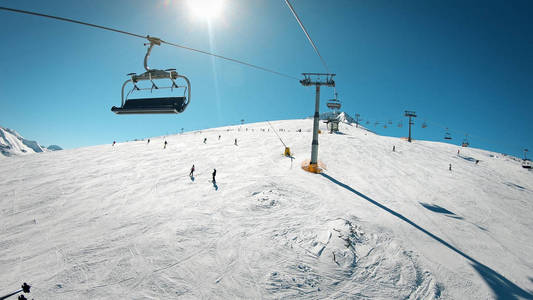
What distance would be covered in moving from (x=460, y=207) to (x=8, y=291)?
2394 centimetres

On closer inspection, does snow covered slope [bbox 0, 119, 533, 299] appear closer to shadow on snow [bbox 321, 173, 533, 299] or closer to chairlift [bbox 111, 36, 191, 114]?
shadow on snow [bbox 321, 173, 533, 299]

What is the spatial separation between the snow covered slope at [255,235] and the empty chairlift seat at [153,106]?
544 centimetres

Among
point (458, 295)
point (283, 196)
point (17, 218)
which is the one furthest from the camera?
point (283, 196)

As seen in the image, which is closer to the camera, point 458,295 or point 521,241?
point 458,295

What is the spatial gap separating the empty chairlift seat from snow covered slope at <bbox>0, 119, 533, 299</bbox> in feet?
17.8

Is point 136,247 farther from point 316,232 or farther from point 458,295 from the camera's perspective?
point 458,295

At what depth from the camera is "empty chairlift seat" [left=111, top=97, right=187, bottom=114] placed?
614cm

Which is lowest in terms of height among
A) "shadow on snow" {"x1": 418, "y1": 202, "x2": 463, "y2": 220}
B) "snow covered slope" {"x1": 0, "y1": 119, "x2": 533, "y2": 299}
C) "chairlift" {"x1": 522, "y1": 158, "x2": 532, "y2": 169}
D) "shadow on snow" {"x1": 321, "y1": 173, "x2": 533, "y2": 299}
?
"chairlift" {"x1": 522, "y1": 158, "x2": 532, "y2": 169}

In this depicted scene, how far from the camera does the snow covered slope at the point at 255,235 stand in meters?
6.91

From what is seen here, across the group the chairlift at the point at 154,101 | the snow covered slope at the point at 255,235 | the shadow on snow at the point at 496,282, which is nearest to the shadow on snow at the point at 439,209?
the snow covered slope at the point at 255,235

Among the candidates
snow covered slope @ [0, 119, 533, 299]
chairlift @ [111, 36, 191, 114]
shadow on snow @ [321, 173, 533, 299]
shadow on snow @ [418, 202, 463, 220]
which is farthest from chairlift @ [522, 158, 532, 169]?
chairlift @ [111, 36, 191, 114]

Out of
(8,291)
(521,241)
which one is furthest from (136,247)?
(521,241)

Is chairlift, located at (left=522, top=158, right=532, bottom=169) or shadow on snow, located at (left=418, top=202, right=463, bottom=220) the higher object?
shadow on snow, located at (left=418, top=202, right=463, bottom=220)

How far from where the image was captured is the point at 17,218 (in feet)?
34.6
